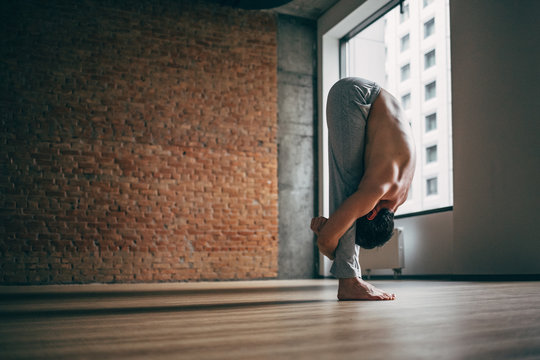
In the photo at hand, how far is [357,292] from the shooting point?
2131mm

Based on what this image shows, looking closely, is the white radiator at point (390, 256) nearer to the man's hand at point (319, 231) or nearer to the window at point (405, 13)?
the window at point (405, 13)

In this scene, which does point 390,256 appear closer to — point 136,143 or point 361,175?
point 136,143

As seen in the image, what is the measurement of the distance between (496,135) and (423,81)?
1.75m

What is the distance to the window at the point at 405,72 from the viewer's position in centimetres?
697

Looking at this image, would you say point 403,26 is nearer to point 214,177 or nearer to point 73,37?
point 214,177

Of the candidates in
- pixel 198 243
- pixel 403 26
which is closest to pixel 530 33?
pixel 403 26

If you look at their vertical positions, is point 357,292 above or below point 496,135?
below

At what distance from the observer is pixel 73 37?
22.3 ft

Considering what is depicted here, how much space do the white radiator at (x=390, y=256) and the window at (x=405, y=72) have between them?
2.21 metres

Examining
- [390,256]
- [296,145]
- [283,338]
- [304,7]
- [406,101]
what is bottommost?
[390,256]

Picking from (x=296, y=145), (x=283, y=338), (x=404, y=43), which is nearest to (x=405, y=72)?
(x=404, y=43)

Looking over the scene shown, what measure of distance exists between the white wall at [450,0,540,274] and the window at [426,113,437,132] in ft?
2.18

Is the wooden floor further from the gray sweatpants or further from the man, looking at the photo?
the gray sweatpants

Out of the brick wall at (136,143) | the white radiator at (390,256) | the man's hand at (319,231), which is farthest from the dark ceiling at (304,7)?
the man's hand at (319,231)
